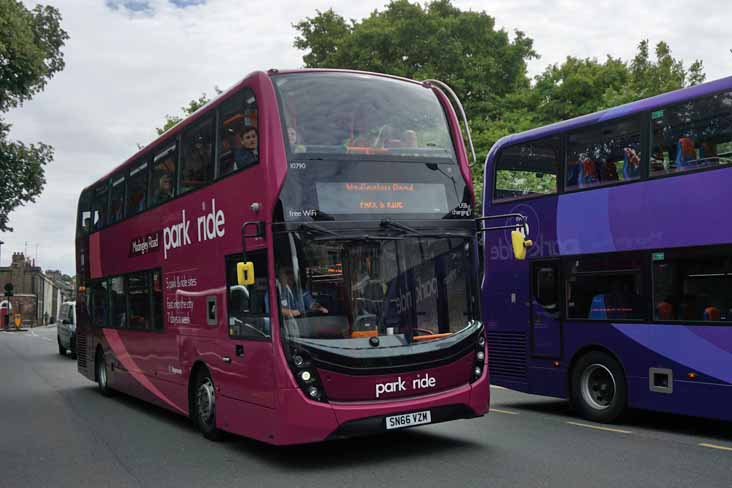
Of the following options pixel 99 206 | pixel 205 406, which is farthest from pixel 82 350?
pixel 205 406

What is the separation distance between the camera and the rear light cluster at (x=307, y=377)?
313 inches

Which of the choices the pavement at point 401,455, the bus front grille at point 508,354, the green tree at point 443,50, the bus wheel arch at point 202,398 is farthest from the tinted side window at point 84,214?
the green tree at point 443,50

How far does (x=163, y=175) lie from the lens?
12047 millimetres

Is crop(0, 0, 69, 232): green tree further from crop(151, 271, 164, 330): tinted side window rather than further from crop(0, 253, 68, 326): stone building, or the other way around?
crop(0, 253, 68, 326): stone building

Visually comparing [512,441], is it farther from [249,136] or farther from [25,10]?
[25,10]

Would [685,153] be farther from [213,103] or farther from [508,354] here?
[213,103]

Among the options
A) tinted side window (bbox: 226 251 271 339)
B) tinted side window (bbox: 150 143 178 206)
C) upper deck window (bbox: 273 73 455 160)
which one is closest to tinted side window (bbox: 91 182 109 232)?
tinted side window (bbox: 150 143 178 206)

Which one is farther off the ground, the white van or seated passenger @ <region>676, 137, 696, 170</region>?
seated passenger @ <region>676, 137, 696, 170</region>

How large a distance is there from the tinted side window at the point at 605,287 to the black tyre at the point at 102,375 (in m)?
8.89

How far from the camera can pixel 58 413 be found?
1334cm

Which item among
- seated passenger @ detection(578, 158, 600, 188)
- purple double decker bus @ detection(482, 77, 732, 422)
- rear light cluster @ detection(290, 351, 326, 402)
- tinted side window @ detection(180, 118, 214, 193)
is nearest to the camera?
rear light cluster @ detection(290, 351, 326, 402)

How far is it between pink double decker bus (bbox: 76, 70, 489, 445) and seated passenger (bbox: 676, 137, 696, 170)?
2.73 m

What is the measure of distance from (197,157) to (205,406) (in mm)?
3079

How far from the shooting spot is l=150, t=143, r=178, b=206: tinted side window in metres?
11.6
